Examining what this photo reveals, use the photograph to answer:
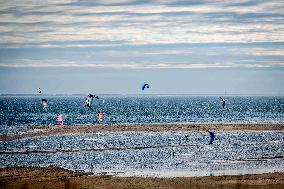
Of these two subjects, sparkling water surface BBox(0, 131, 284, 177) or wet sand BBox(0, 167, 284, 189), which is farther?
sparkling water surface BBox(0, 131, 284, 177)

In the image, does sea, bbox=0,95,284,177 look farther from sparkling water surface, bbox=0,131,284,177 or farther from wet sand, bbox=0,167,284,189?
wet sand, bbox=0,167,284,189

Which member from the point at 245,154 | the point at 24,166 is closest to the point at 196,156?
the point at 245,154

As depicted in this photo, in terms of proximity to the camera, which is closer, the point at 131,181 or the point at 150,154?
the point at 131,181

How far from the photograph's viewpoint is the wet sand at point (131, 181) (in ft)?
98.1

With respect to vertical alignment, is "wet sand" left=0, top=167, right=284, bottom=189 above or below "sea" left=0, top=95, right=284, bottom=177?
above

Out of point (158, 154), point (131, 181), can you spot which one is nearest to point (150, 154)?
point (158, 154)

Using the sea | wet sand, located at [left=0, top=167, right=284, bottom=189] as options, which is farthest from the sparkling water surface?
wet sand, located at [left=0, top=167, right=284, bottom=189]

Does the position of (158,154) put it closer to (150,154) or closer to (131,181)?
(150,154)

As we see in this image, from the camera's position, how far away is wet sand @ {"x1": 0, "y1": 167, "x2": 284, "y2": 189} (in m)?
29.9

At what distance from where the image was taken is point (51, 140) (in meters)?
58.9

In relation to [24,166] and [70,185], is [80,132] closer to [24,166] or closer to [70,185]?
[24,166]

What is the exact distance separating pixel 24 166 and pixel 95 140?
20.2 m

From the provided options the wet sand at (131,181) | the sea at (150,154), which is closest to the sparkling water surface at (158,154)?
the sea at (150,154)

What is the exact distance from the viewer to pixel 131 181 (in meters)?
31.5
